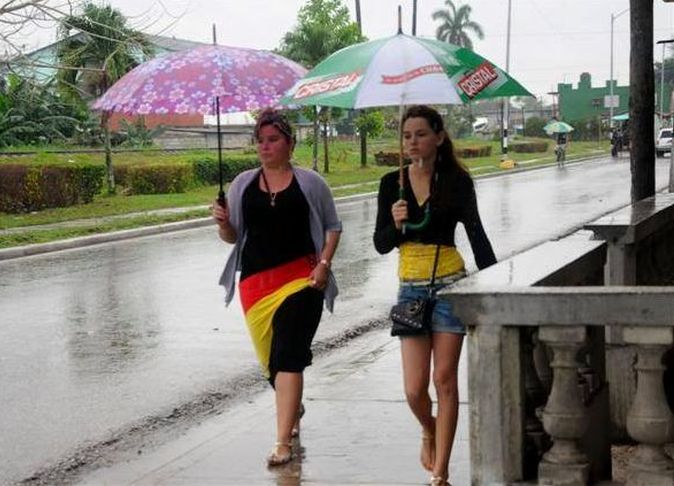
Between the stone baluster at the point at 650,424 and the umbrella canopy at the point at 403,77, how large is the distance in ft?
6.99

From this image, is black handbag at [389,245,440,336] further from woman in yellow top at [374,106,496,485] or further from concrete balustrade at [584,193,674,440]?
concrete balustrade at [584,193,674,440]

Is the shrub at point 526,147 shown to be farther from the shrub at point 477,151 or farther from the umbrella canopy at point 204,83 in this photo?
the umbrella canopy at point 204,83

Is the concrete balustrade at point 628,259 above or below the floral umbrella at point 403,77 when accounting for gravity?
below

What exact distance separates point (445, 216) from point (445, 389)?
77 centimetres

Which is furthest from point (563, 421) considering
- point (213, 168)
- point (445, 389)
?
point (213, 168)

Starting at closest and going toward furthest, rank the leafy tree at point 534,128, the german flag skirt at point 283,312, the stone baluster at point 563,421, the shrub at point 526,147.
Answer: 1. the stone baluster at point 563,421
2. the german flag skirt at point 283,312
3. the shrub at point 526,147
4. the leafy tree at point 534,128

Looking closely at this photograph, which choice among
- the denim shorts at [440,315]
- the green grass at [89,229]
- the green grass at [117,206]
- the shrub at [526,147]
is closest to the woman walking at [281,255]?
the denim shorts at [440,315]

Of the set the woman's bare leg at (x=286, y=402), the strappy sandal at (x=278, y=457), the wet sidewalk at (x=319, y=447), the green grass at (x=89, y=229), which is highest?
the woman's bare leg at (x=286, y=402)

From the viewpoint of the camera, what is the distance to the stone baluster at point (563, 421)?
13.1ft

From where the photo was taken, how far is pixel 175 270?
1628cm

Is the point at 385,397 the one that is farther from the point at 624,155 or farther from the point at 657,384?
the point at 624,155

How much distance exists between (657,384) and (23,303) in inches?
412

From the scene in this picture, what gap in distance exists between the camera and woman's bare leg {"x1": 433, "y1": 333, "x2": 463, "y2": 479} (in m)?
5.29

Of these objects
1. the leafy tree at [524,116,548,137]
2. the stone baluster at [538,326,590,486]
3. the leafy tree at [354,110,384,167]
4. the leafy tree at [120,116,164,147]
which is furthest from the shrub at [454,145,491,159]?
the stone baluster at [538,326,590,486]
